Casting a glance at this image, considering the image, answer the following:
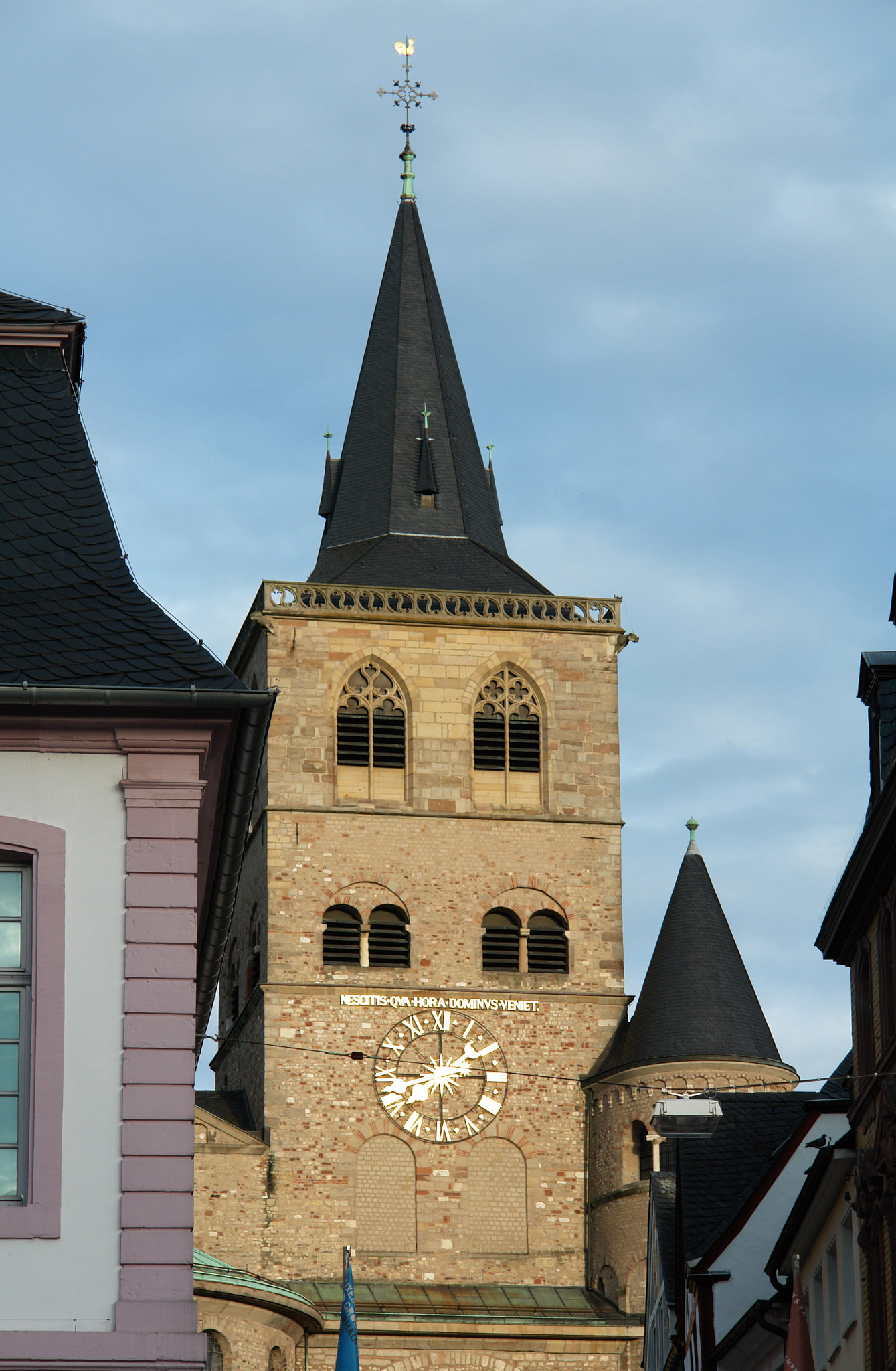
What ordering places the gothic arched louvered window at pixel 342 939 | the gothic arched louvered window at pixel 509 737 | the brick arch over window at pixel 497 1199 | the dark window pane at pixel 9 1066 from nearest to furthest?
1. the dark window pane at pixel 9 1066
2. the brick arch over window at pixel 497 1199
3. the gothic arched louvered window at pixel 342 939
4. the gothic arched louvered window at pixel 509 737

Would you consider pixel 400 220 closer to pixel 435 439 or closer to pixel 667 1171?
pixel 435 439

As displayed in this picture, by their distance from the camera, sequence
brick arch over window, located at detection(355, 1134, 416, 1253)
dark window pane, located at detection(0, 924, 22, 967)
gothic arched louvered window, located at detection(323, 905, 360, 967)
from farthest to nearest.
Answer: gothic arched louvered window, located at detection(323, 905, 360, 967) → brick arch over window, located at detection(355, 1134, 416, 1253) → dark window pane, located at detection(0, 924, 22, 967)

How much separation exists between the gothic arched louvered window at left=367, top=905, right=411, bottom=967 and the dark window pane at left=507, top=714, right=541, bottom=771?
4.02m

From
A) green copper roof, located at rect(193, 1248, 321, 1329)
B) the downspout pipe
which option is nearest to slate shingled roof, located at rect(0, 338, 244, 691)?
the downspout pipe

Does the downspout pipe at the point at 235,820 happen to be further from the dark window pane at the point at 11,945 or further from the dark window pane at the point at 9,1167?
the dark window pane at the point at 9,1167

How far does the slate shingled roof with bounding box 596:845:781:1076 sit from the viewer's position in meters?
52.7

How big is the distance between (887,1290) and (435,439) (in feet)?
143

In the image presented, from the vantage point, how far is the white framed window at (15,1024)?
12.5 metres

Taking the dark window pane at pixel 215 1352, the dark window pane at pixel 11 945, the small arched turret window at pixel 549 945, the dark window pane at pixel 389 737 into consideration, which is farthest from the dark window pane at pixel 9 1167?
the dark window pane at pixel 389 737

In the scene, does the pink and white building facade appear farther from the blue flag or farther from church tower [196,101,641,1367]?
church tower [196,101,641,1367]

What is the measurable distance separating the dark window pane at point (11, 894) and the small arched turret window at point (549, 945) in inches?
1637

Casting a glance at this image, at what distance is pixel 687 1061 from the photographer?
52.2m

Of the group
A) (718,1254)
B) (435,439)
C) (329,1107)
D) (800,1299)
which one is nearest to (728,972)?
(329,1107)

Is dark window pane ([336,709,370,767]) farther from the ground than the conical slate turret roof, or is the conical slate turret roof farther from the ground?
dark window pane ([336,709,370,767])
